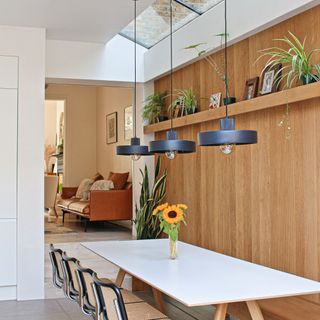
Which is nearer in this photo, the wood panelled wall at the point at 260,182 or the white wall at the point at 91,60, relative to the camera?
the wood panelled wall at the point at 260,182

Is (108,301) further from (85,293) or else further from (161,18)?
(161,18)

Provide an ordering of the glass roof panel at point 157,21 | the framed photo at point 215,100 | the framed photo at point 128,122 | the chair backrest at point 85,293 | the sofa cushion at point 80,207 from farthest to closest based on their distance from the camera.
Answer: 1. the framed photo at point 128,122
2. the sofa cushion at point 80,207
3. the glass roof panel at point 157,21
4. the framed photo at point 215,100
5. the chair backrest at point 85,293

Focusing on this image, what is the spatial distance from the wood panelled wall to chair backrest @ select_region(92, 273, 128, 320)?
1703 mm

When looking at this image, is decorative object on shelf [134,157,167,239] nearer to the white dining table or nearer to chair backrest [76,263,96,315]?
the white dining table

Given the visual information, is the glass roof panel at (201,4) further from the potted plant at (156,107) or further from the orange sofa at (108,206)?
the orange sofa at (108,206)

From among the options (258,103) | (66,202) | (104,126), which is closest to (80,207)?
(66,202)

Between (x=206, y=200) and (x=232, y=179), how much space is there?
0.62 m

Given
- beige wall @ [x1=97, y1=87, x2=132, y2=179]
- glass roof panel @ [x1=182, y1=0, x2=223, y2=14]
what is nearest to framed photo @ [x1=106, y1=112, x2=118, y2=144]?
beige wall @ [x1=97, y1=87, x2=132, y2=179]

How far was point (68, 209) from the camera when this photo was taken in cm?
990

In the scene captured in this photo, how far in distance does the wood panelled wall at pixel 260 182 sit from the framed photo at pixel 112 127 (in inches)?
176

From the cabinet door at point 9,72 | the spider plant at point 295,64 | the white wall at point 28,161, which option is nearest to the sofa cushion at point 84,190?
the white wall at point 28,161

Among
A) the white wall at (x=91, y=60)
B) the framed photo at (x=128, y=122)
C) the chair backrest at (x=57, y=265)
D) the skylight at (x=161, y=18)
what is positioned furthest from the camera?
the framed photo at (x=128, y=122)

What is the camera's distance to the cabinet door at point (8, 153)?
562cm

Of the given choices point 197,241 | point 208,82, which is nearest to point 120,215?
point 197,241
